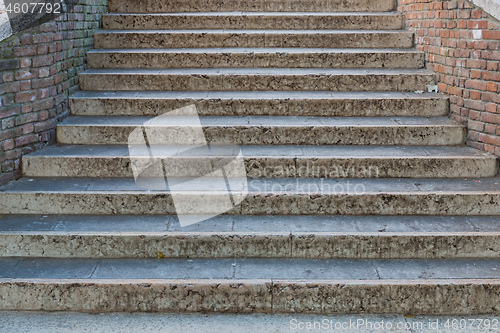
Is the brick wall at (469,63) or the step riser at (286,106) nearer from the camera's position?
the brick wall at (469,63)

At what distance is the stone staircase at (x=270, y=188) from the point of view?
2.91 metres

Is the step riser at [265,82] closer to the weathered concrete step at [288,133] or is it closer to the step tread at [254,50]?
the step tread at [254,50]

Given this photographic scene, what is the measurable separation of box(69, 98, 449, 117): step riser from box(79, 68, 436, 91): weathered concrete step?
0.30 m

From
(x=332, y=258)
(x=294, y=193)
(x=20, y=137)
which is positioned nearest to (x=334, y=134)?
(x=294, y=193)

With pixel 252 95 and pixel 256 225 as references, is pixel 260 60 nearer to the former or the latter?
pixel 252 95

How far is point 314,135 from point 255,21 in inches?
75.0

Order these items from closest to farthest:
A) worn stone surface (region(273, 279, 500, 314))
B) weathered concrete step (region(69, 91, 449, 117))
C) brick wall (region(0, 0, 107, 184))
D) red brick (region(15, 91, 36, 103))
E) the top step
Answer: worn stone surface (region(273, 279, 500, 314)) < brick wall (region(0, 0, 107, 184)) < red brick (region(15, 91, 36, 103)) < weathered concrete step (region(69, 91, 449, 117)) < the top step

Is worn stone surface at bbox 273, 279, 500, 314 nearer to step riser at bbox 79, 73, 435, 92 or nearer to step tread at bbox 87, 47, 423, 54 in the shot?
step riser at bbox 79, 73, 435, 92

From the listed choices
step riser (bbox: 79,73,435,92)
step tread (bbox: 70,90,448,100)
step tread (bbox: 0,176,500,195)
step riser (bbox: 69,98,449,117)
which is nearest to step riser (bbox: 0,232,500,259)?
step tread (bbox: 0,176,500,195)

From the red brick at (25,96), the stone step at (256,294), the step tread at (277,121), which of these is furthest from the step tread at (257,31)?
the stone step at (256,294)

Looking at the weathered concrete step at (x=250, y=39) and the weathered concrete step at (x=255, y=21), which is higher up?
the weathered concrete step at (x=255, y=21)

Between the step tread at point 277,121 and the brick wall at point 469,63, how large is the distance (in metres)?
0.19

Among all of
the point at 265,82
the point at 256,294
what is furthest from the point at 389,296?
the point at 265,82

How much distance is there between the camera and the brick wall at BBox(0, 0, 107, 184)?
3.63 m
